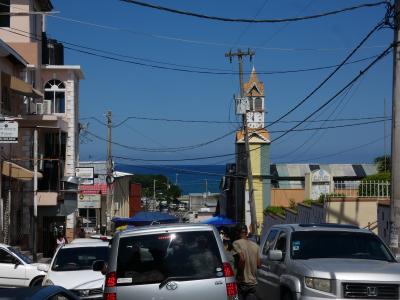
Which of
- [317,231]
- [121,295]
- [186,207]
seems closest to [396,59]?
[317,231]

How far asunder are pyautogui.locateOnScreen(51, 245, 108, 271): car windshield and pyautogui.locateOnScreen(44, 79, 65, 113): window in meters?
31.0

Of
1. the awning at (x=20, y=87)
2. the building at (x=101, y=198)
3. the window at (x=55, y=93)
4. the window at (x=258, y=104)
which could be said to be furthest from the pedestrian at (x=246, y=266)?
the window at (x=258, y=104)

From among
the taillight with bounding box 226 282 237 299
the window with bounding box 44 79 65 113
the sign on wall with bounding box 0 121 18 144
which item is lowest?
the taillight with bounding box 226 282 237 299

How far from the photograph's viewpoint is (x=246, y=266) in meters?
12.5

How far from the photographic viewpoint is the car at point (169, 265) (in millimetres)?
8969

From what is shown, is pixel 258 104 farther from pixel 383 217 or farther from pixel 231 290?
pixel 231 290

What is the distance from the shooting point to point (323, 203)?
95.4ft

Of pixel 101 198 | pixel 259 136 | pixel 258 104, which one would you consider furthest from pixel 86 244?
pixel 101 198

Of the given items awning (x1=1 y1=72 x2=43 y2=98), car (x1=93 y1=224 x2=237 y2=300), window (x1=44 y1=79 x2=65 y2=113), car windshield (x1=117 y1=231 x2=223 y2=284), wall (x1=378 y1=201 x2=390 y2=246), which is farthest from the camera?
window (x1=44 y1=79 x2=65 y2=113)

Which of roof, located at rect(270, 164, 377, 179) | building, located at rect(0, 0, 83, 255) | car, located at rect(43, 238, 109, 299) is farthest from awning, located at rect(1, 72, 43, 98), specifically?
roof, located at rect(270, 164, 377, 179)

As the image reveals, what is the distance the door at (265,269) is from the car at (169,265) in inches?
131

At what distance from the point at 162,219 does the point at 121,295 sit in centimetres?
2369

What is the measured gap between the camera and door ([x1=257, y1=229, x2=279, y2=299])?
41.3 feet

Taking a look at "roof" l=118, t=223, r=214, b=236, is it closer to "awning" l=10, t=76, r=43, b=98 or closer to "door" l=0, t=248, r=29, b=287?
"door" l=0, t=248, r=29, b=287
